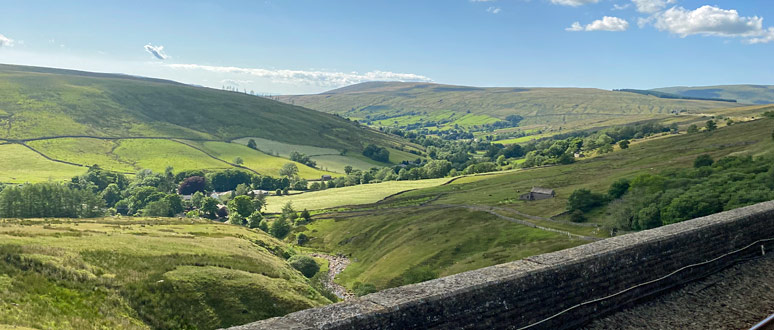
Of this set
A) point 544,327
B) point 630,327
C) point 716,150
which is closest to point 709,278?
point 630,327

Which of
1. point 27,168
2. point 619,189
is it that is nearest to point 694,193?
point 619,189

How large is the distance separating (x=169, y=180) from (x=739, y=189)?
18155 cm

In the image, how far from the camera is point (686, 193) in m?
73.6

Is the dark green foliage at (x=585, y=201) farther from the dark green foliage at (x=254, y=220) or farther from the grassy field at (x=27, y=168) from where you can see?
the grassy field at (x=27, y=168)

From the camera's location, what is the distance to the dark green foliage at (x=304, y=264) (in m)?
80.6

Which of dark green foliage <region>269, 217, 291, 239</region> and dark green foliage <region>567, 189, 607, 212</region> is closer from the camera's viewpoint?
dark green foliage <region>567, 189, 607, 212</region>

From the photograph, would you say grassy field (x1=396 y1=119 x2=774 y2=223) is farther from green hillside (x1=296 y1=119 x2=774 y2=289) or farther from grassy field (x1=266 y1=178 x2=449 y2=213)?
grassy field (x1=266 y1=178 x2=449 y2=213)

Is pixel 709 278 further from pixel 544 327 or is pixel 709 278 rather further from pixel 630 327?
pixel 544 327

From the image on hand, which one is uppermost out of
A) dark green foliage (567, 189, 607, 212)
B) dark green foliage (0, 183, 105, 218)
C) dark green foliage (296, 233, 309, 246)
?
dark green foliage (567, 189, 607, 212)

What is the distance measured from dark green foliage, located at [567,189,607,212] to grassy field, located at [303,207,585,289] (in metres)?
13.7

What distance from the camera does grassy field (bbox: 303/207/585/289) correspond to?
7594 centimetres

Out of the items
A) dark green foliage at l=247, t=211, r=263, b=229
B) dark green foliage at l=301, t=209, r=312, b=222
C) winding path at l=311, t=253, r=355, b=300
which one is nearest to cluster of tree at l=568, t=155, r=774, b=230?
winding path at l=311, t=253, r=355, b=300

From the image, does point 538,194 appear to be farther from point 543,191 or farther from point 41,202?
point 41,202

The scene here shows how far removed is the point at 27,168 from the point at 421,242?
16649 cm
